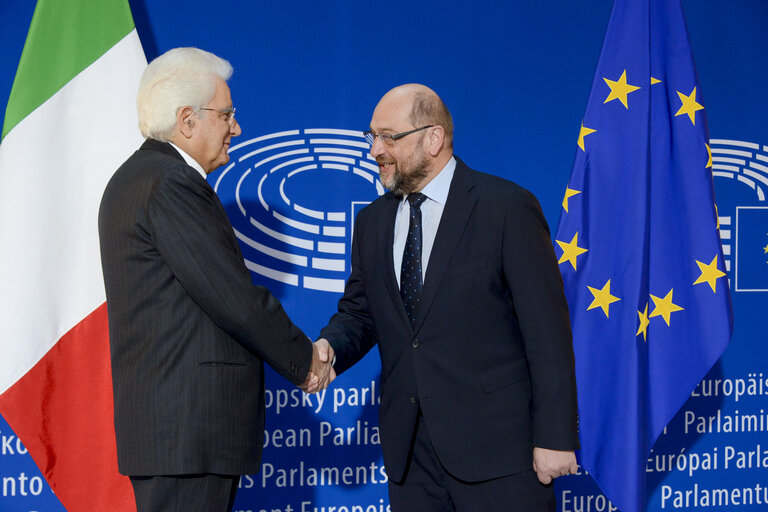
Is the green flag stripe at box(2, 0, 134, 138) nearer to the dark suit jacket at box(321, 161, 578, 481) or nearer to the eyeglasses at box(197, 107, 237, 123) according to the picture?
the eyeglasses at box(197, 107, 237, 123)

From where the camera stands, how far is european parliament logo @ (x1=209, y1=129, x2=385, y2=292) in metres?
3.02

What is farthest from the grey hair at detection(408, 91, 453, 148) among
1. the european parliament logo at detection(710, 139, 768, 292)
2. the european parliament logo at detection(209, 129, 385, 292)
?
the european parliament logo at detection(710, 139, 768, 292)

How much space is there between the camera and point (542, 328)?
1873 mm

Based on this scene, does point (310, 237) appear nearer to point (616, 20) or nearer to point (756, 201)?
point (616, 20)

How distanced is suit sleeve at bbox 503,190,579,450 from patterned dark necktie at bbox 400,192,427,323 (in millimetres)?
245

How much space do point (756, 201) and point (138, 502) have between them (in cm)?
301

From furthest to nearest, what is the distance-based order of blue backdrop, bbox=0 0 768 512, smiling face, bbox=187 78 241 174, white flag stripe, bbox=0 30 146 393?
blue backdrop, bbox=0 0 768 512
white flag stripe, bbox=0 30 146 393
smiling face, bbox=187 78 241 174

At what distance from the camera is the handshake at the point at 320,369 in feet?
7.02

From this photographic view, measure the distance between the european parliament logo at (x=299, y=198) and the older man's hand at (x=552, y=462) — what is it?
→ 55.5 inches

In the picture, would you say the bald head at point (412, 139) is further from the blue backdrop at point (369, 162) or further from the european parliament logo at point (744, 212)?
the european parliament logo at point (744, 212)

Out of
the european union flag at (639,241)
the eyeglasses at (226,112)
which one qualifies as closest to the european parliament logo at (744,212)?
the european union flag at (639,241)

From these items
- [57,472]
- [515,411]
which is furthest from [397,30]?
[57,472]

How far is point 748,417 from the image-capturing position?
3521 millimetres

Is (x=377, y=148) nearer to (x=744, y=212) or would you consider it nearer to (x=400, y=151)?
(x=400, y=151)
